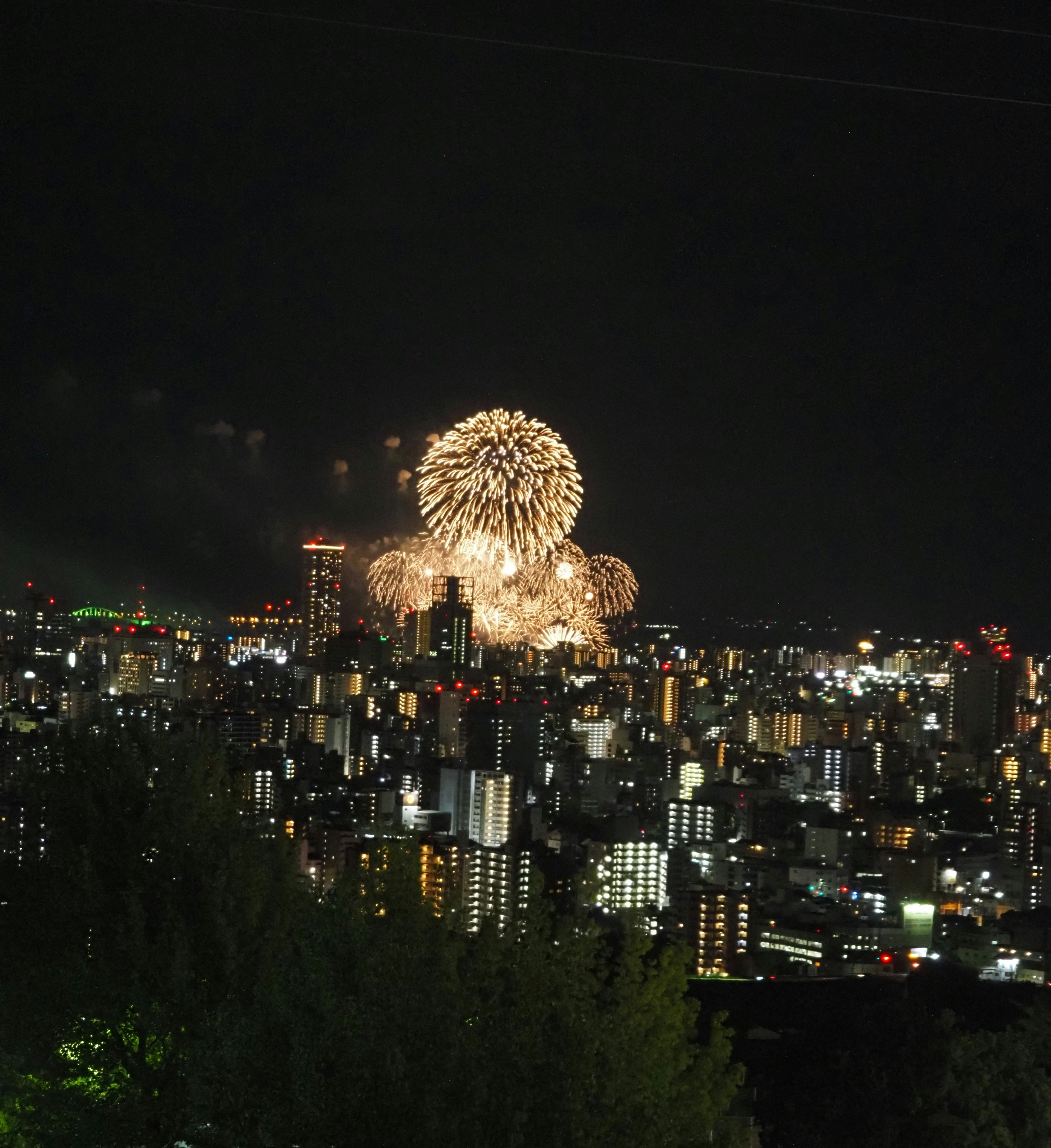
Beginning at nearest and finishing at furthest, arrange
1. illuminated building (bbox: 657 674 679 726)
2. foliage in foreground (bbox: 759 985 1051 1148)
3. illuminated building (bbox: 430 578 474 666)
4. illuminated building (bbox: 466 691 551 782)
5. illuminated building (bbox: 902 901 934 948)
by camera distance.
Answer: foliage in foreground (bbox: 759 985 1051 1148)
illuminated building (bbox: 902 901 934 948)
illuminated building (bbox: 430 578 474 666)
illuminated building (bbox: 466 691 551 782)
illuminated building (bbox: 657 674 679 726)

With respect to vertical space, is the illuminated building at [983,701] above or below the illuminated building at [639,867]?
above

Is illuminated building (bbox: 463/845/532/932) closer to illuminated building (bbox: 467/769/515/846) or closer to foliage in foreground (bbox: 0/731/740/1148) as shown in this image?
foliage in foreground (bbox: 0/731/740/1148)

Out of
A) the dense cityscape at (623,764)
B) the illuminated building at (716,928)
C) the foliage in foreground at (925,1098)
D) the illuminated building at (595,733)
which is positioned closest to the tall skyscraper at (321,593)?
the dense cityscape at (623,764)

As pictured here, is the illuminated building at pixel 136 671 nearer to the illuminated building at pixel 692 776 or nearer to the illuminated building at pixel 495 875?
the illuminated building at pixel 692 776

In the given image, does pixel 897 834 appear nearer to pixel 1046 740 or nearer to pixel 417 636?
pixel 1046 740

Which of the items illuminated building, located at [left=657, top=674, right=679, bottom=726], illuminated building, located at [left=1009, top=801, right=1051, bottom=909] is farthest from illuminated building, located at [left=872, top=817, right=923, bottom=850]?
illuminated building, located at [left=657, top=674, right=679, bottom=726]

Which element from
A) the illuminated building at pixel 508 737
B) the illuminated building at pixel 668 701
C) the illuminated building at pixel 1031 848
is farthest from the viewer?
the illuminated building at pixel 668 701

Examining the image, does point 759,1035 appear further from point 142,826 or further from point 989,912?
point 989,912
